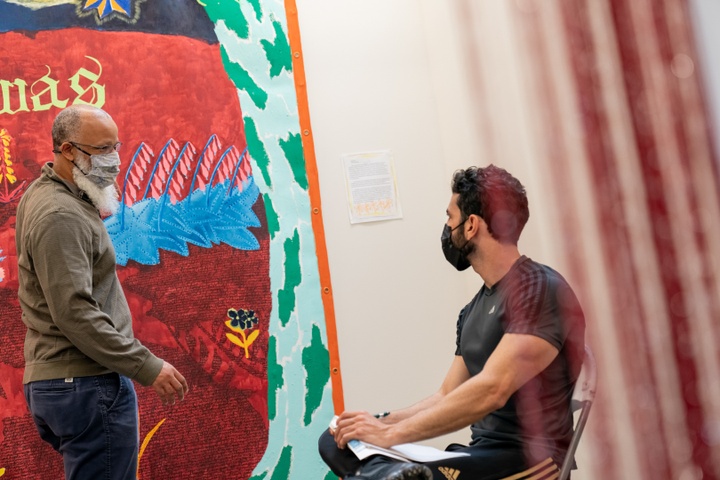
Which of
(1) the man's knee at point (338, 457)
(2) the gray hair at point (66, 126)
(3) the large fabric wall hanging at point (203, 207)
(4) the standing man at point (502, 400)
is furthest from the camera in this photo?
(3) the large fabric wall hanging at point (203, 207)

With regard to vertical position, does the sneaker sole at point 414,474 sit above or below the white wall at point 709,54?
below

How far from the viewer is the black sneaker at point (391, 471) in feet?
4.16

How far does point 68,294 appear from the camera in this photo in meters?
1.62

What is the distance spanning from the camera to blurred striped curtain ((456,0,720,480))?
0.75ft

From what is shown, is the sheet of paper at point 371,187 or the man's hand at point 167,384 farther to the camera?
the sheet of paper at point 371,187

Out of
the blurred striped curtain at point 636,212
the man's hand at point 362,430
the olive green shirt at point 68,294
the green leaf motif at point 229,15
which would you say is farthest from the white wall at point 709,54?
the green leaf motif at point 229,15

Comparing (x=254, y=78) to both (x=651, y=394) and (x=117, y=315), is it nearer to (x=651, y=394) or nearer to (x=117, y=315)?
(x=117, y=315)

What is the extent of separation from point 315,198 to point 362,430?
1412 mm

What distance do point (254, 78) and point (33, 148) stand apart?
86 cm

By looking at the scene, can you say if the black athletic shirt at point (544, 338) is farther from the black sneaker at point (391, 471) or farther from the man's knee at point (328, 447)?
the man's knee at point (328, 447)

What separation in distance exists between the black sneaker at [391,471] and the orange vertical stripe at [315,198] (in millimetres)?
1311

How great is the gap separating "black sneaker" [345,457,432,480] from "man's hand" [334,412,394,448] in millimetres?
97

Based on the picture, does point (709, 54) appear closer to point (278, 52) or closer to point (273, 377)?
point (273, 377)

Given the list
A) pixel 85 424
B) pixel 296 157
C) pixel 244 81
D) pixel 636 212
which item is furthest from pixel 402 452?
pixel 244 81
